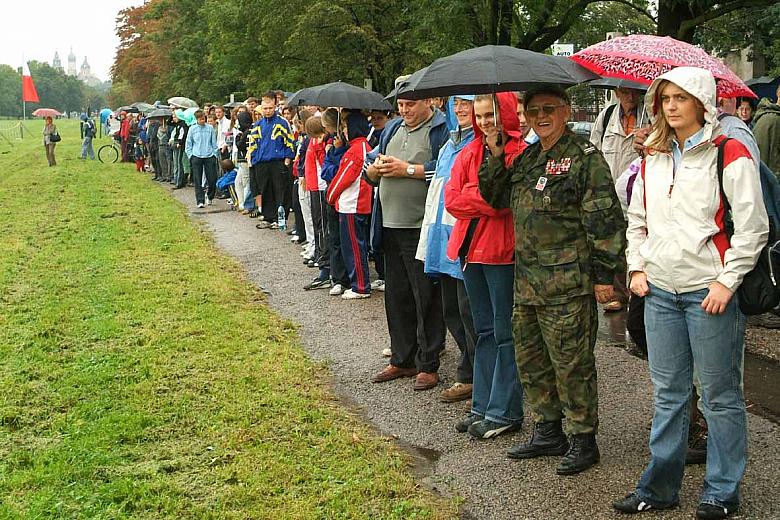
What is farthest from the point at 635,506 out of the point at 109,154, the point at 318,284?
the point at 109,154

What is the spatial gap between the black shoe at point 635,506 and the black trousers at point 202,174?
52.3 ft

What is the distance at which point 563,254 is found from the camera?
484 centimetres

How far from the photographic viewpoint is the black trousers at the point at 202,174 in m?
19.5

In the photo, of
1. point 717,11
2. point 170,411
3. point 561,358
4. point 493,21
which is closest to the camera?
point 561,358

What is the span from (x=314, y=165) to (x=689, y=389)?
22.8 ft

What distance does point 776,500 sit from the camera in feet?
15.0

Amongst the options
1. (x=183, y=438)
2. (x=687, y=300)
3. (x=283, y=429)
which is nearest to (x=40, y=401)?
(x=183, y=438)

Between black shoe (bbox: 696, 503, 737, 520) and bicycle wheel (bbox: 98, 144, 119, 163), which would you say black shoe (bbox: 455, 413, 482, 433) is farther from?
bicycle wheel (bbox: 98, 144, 119, 163)

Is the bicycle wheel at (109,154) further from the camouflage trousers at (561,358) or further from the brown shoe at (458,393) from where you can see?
the camouflage trousers at (561,358)

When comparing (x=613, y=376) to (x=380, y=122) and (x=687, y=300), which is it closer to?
(x=687, y=300)

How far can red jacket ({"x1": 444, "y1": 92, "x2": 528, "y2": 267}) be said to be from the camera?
5.30 meters

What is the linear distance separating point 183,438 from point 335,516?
151 centimetres

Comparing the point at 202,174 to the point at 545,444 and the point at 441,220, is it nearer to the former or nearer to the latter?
the point at 441,220

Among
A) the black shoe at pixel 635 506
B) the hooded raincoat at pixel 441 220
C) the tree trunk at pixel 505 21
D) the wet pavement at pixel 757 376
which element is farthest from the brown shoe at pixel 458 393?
the tree trunk at pixel 505 21
